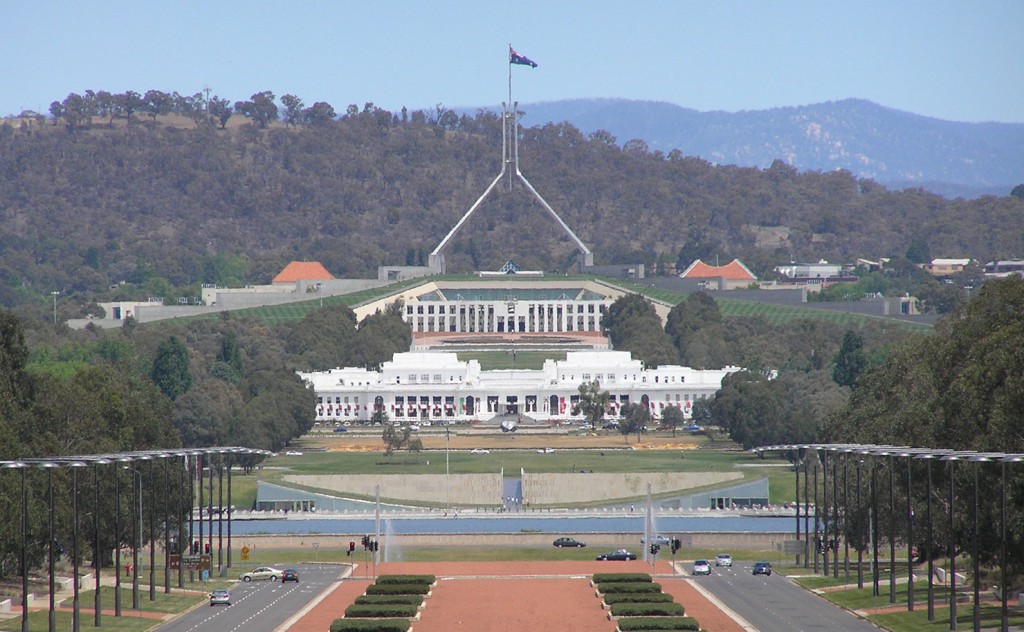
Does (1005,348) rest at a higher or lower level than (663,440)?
higher

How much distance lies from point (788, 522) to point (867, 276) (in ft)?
382

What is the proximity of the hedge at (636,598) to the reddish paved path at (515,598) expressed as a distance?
34 cm

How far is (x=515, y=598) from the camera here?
48375 mm

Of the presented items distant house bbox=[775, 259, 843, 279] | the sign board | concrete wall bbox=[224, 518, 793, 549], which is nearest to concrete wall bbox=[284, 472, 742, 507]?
concrete wall bbox=[224, 518, 793, 549]

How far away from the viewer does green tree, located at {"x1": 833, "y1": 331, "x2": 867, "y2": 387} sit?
9988 centimetres

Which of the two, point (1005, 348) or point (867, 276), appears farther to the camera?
point (867, 276)

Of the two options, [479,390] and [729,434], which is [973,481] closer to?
[729,434]

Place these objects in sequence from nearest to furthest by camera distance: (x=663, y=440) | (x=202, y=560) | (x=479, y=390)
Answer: (x=202, y=560) < (x=663, y=440) < (x=479, y=390)

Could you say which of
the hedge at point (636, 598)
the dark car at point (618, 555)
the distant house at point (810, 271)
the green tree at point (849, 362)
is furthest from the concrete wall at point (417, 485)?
the distant house at point (810, 271)

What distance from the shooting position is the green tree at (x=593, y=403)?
10225 centimetres

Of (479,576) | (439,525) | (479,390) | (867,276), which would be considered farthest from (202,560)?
(867,276)

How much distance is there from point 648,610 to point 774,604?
4.09 meters

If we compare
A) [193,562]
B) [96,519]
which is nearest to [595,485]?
[193,562]

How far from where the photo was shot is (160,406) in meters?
68.8
